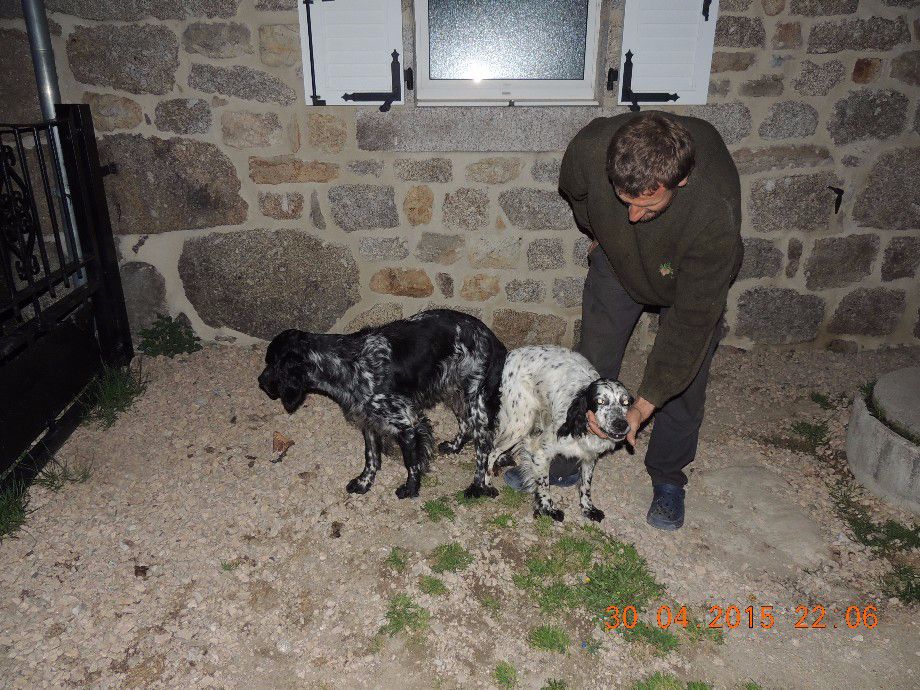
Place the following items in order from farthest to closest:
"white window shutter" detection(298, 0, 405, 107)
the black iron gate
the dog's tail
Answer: "white window shutter" detection(298, 0, 405, 107)
the dog's tail
the black iron gate

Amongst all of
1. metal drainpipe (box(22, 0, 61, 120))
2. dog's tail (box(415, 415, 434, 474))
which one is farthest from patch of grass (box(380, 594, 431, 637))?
metal drainpipe (box(22, 0, 61, 120))

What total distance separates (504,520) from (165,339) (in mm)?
3400

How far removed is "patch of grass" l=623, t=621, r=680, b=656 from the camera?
273 centimetres

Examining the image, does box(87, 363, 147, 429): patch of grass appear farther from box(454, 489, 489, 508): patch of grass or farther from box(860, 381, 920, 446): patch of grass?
box(860, 381, 920, 446): patch of grass

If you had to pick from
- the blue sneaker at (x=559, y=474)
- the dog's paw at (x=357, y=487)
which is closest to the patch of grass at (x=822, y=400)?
the blue sneaker at (x=559, y=474)

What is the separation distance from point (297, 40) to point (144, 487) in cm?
330

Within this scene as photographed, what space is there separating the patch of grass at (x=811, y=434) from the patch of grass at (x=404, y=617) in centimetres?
309

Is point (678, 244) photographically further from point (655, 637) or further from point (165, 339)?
point (165, 339)

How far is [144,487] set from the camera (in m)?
3.66

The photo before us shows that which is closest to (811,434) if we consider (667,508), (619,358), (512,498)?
(667,508)

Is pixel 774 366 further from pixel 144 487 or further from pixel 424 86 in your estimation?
pixel 144 487

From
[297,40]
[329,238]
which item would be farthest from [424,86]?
[329,238]

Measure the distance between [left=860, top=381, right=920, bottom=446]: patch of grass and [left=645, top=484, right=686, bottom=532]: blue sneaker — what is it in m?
1.37

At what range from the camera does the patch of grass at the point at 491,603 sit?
2.92 m
